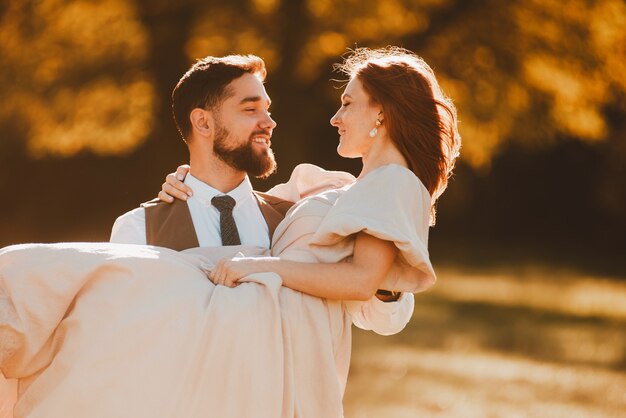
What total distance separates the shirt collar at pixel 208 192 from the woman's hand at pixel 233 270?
0.91 metres

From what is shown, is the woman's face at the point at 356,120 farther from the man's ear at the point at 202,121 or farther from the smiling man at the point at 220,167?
the man's ear at the point at 202,121

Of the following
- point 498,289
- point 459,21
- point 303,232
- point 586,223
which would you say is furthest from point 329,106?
point 303,232

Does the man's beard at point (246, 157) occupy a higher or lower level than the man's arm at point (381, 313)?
higher

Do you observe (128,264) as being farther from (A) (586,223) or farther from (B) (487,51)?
(A) (586,223)

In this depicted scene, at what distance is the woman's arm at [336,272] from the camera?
3049 millimetres

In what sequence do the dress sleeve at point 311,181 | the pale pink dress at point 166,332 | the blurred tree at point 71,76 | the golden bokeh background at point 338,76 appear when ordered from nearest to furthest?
1. the pale pink dress at point 166,332
2. the dress sleeve at point 311,181
3. the golden bokeh background at point 338,76
4. the blurred tree at point 71,76

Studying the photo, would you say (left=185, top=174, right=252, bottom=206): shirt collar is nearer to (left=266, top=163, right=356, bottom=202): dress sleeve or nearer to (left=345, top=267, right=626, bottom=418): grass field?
(left=266, top=163, right=356, bottom=202): dress sleeve

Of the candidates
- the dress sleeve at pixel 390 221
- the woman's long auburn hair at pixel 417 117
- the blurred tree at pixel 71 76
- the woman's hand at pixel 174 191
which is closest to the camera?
the dress sleeve at pixel 390 221

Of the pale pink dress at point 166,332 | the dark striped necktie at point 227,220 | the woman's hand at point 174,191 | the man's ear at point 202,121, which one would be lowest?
the pale pink dress at point 166,332

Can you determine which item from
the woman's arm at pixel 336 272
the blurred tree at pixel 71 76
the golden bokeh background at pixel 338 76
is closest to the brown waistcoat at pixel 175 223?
the woman's arm at pixel 336 272

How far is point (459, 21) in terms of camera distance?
13062mm

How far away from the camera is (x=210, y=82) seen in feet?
13.8

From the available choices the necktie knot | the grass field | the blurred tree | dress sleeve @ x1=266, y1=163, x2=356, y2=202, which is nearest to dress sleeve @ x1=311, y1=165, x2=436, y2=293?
dress sleeve @ x1=266, y1=163, x2=356, y2=202

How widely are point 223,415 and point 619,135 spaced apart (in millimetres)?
Answer: 17872
